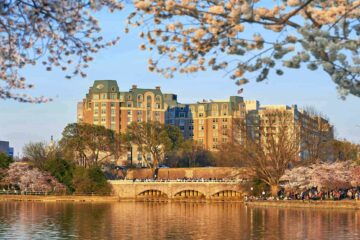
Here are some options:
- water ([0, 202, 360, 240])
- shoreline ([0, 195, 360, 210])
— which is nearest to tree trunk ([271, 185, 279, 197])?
shoreline ([0, 195, 360, 210])

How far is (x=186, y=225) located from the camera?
44.5 meters

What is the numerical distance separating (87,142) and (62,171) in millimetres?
7709

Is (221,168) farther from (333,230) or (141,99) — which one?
(333,230)

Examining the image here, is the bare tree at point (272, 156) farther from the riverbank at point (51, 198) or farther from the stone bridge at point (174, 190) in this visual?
the riverbank at point (51, 198)

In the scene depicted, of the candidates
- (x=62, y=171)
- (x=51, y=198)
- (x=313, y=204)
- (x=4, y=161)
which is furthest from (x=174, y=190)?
(x=313, y=204)

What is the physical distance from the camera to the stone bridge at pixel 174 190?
84688mm

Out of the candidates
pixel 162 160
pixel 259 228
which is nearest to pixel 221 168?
pixel 162 160

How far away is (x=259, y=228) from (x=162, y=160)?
6496cm

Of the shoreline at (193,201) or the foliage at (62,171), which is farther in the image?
the foliage at (62,171)

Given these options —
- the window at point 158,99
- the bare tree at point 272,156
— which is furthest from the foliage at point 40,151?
the bare tree at point 272,156

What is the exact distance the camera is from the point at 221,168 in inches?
3809

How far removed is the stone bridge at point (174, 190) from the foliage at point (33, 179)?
6.94 meters

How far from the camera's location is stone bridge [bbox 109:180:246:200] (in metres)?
84.7

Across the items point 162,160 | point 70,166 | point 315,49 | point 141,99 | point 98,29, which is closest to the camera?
point 315,49
